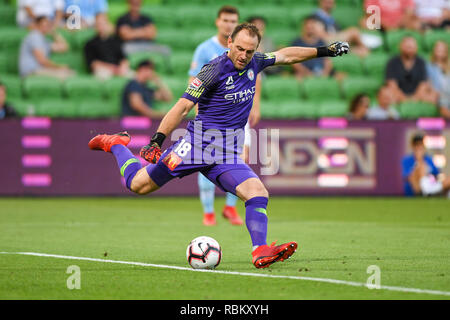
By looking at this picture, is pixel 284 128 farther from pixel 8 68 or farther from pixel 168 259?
pixel 168 259

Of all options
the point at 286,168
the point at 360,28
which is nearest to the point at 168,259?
the point at 286,168

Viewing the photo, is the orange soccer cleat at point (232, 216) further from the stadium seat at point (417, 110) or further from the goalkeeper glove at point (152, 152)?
the stadium seat at point (417, 110)

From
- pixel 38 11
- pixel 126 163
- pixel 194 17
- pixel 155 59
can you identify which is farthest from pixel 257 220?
pixel 194 17

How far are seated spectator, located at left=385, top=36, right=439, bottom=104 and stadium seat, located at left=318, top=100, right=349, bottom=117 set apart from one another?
3.55 ft

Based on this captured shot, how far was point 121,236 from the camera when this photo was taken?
10000 mm

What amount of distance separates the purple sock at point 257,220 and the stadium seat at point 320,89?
35.7 ft

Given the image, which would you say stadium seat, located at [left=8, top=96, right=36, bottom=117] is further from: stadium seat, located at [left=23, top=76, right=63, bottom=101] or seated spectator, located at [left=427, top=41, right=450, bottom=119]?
seated spectator, located at [left=427, top=41, right=450, bottom=119]

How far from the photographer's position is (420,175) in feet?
53.1

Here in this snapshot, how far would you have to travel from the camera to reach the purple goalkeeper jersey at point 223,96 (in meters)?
7.52

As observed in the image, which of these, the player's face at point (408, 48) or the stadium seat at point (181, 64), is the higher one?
the player's face at point (408, 48)

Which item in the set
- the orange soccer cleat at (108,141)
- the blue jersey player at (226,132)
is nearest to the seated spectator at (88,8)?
the orange soccer cleat at (108,141)

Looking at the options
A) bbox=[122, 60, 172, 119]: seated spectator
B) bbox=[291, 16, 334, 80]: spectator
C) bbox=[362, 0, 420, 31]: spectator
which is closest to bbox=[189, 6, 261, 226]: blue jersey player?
bbox=[122, 60, 172, 119]: seated spectator

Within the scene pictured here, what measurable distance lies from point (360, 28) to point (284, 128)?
4865mm

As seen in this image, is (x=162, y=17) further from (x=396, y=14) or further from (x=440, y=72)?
(x=440, y=72)
